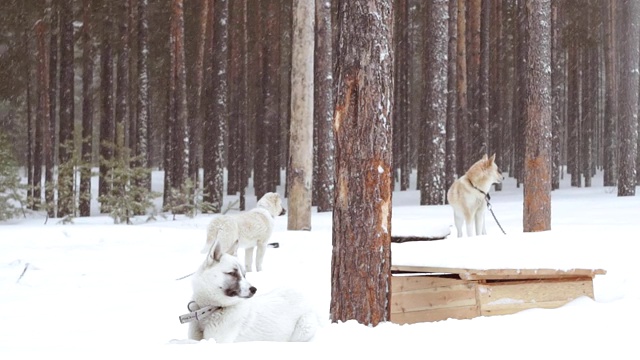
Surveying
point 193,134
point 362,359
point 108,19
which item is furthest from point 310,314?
point 193,134

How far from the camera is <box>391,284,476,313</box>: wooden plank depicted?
6.95 m

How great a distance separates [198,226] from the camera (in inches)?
679

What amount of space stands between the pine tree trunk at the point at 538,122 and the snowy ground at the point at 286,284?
1.40m

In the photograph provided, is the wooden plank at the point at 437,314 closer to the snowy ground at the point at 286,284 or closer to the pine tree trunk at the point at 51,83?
the snowy ground at the point at 286,284

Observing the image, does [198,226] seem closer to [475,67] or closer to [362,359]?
[362,359]

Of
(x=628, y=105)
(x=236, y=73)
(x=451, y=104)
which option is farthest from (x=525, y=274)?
(x=236, y=73)

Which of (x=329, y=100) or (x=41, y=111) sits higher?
(x=41, y=111)

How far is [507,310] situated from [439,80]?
48.3 ft

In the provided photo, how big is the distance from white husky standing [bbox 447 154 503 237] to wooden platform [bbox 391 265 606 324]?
465cm

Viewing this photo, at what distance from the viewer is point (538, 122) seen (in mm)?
11773

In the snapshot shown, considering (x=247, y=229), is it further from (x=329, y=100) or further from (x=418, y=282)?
(x=329, y=100)

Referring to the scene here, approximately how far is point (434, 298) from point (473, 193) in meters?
5.08

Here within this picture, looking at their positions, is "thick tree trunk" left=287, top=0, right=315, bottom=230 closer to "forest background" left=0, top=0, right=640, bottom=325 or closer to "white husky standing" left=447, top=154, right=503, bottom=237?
"forest background" left=0, top=0, right=640, bottom=325

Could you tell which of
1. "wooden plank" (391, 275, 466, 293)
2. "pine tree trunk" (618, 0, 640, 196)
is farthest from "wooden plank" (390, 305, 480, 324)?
"pine tree trunk" (618, 0, 640, 196)
